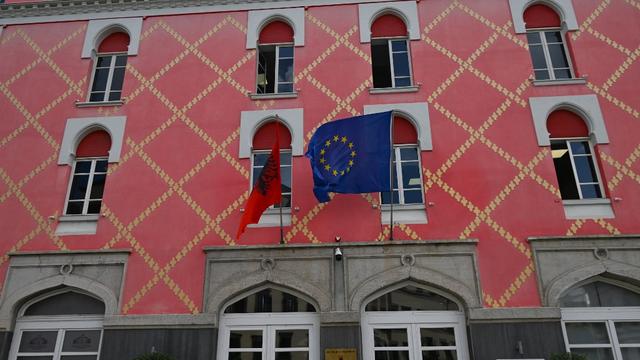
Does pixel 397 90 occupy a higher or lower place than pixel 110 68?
lower

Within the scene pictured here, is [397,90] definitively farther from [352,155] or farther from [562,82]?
[562,82]

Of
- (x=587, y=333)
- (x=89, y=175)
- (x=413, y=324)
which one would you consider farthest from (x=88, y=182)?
(x=587, y=333)

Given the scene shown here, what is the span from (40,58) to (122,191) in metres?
4.99

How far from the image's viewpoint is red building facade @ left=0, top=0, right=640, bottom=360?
10531 mm

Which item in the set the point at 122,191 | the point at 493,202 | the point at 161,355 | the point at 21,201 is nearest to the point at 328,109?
the point at 493,202

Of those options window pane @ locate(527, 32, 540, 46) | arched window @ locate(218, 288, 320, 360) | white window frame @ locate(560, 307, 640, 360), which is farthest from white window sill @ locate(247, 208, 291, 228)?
window pane @ locate(527, 32, 540, 46)

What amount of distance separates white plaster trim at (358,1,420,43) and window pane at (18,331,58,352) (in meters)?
10.1

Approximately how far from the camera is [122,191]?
1198cm

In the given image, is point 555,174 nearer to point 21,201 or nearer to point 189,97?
point 189,97

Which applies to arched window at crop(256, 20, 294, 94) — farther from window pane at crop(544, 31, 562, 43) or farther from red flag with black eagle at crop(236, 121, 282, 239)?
window pane at crop(544, 31, 562, 43)

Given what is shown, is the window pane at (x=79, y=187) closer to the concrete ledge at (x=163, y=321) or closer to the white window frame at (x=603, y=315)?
the concrete ledge at (x=163, y=321)

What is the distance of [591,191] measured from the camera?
37.1 feet

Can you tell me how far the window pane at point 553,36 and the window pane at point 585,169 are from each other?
3.36 meters

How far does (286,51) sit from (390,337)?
7726 mm
